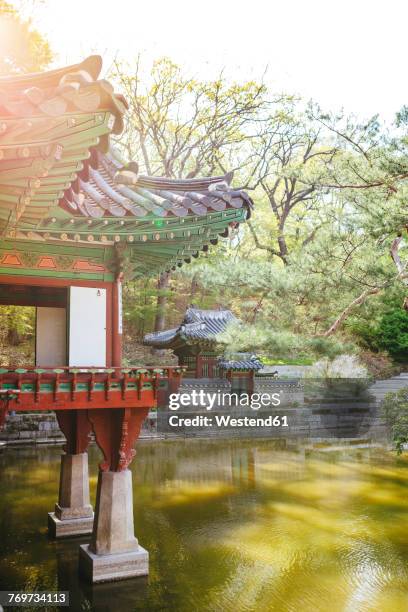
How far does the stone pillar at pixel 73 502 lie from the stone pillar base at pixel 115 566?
5.26 feet

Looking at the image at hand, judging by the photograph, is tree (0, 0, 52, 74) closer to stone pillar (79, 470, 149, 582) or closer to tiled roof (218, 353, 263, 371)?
stone pillar (79, 470, 149, 582)

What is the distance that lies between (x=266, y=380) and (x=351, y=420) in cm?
398

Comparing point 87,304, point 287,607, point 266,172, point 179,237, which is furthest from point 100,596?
point 266,172

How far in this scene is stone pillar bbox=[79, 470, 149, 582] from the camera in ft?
21.7

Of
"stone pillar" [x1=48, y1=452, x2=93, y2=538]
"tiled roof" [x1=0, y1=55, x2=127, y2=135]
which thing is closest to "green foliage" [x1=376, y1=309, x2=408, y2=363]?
"stone pillar" [x1=48, y1=452, x2=93, y2=538]

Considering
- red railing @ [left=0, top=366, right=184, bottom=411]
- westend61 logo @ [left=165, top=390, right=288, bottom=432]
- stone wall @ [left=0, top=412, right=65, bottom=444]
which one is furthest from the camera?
westend61 logo @ [left=165, top=390, right=288, bottom=432]

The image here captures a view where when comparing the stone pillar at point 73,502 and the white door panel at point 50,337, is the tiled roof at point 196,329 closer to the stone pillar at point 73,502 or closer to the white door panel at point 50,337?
the stone pillar at point 73,502

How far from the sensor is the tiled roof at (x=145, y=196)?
5.84 meters

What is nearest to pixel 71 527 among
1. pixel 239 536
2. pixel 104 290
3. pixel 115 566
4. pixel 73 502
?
pixel 73 502

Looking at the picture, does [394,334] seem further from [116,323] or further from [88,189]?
[88,189]

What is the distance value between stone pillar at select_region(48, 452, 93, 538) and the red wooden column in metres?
2.29

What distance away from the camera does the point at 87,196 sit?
606 cm

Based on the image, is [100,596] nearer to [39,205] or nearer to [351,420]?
[39,205]

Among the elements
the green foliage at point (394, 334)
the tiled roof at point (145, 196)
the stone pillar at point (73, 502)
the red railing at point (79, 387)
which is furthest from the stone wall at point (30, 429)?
the green foliage at point (394, 334)
